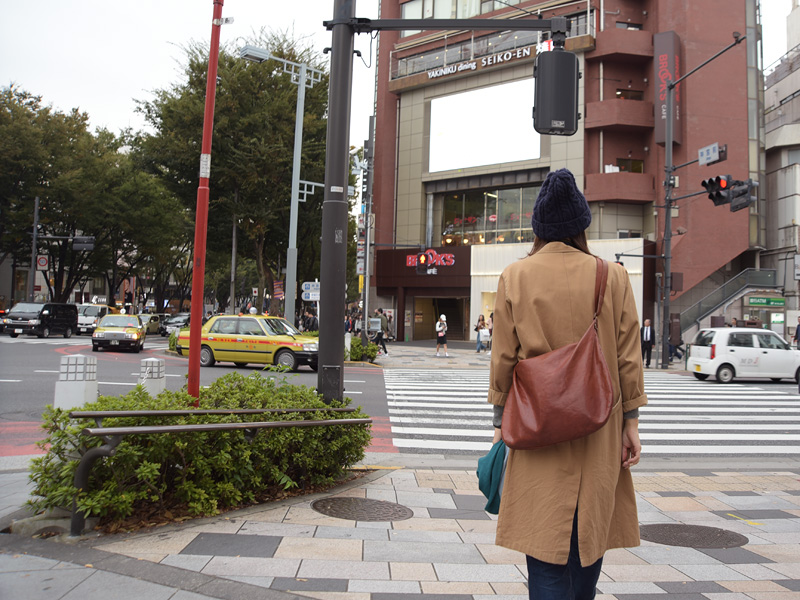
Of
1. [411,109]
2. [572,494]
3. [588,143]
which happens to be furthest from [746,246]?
[572,494]

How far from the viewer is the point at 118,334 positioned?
23938mm

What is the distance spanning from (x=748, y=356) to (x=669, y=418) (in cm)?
776

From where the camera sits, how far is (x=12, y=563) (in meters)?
3.81

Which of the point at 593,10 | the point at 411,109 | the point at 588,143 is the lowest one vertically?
the point at 588,143

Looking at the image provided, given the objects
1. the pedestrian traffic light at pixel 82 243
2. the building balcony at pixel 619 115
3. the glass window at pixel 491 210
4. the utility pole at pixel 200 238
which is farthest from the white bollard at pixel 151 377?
the pedestrian traffic light at pixel 82 243

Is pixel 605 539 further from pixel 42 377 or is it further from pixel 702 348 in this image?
pixel 702 348

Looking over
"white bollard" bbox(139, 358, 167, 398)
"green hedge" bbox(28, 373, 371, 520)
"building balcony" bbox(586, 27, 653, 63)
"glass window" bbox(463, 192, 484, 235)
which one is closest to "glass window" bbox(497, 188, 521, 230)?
"glass window" bbox(463, 192, 484, 235)

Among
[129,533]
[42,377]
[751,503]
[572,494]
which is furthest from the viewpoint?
[42,377]

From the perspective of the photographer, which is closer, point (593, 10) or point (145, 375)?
point (145, 375)

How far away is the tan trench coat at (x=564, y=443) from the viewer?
235 centimetres

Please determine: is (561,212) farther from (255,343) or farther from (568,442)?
(255,343)

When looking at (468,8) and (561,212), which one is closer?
(561,212)

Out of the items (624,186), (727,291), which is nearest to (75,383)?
(624,186)

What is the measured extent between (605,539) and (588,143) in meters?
34.4
